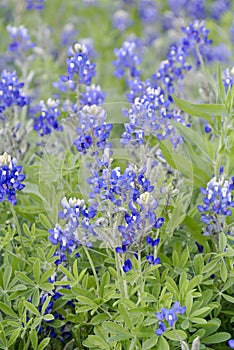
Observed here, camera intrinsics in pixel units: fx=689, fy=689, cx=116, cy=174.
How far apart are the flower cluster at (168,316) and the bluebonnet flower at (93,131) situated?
27.1 inches

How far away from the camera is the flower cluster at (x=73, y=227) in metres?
2.27

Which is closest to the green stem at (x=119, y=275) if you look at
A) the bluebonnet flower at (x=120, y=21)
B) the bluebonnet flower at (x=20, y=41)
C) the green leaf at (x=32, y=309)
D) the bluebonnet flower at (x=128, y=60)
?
the green leaf at (x=32, y=309)

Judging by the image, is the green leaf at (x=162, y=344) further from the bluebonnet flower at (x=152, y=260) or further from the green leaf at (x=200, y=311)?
the bluebonnet flower at (x=152, y=260)

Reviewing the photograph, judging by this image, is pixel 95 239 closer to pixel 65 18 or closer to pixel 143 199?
pixel 143 199

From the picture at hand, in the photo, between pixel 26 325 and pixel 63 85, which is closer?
pixel 26 325

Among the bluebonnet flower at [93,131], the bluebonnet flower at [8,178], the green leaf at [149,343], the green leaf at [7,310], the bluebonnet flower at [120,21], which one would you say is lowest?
the green leaf at [149,343]

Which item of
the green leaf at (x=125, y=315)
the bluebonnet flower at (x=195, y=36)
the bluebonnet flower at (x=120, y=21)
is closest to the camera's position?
the green leaf at (x=125, y=315)

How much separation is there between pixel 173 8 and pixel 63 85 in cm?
336

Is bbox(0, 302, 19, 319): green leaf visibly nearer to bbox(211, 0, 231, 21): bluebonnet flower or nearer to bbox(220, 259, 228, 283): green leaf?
bbox(220, 259, 228, 283): green leaf

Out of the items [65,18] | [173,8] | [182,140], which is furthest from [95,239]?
[65,18]

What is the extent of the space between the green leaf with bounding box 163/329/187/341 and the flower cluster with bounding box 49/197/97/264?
0.42 m

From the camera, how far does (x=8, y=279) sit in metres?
2.39

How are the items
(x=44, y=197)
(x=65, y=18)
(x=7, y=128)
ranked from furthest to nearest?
(x=65, y=18) < (x=7, y=128) < (x=44, y=197)

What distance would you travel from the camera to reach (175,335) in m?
2.05
